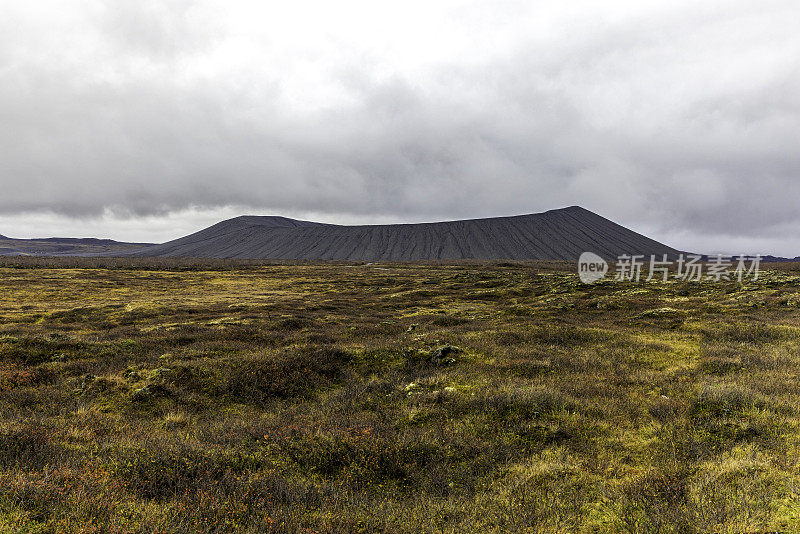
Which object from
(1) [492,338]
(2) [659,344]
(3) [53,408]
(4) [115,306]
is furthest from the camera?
(4) [115,306]

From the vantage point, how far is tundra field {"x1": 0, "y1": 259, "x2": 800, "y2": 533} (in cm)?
568

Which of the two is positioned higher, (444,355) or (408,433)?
(444,355)

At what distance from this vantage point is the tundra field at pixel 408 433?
5680 mm

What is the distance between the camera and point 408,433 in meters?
8.91

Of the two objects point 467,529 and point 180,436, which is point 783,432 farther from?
point 180,436

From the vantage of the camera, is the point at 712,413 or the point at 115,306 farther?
the point at 115,306

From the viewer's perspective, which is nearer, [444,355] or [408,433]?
[408,433]

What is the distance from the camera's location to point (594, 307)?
3150cm

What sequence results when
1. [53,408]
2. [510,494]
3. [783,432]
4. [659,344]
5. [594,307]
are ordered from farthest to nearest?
[594,307]
[659,344]
[53,408]
[783,432]
[510,494]

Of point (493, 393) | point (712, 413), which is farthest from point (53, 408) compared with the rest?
point (712, 413)

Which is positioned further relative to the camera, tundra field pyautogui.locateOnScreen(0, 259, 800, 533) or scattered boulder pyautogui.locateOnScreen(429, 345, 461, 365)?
scattered boulder pyautogui.locateOnScreen(429, 345, 461, 365)

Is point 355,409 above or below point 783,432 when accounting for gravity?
below

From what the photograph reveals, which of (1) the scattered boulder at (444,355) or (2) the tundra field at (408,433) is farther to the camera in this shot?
(1) the scattered boulder at (444,355)

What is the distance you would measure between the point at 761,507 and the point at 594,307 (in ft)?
92.7
